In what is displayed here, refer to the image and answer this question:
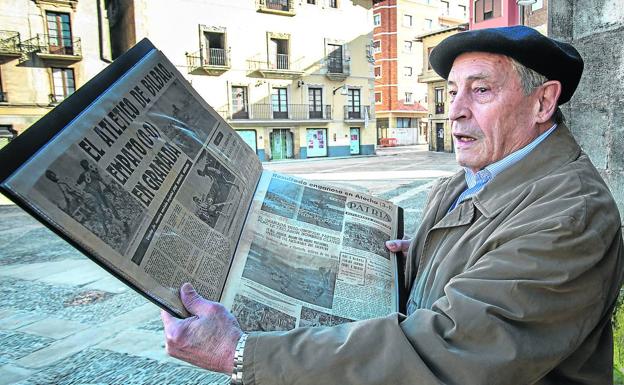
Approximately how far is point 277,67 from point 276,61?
13.9 inches

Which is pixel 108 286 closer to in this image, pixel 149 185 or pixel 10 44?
pixel 149 185

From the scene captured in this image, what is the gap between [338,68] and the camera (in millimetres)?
28719

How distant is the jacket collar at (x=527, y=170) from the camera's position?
1.06m

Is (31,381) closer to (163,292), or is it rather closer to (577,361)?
(163,292)

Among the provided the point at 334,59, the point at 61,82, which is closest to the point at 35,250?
the point at 61,82

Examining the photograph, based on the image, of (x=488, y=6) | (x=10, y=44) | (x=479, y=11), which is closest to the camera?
(x=10, y=44)

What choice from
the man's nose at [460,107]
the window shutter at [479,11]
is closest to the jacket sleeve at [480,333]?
the man's nose at [460,107]

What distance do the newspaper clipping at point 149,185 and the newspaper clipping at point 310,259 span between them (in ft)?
0.19

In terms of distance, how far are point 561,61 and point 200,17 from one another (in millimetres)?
25748

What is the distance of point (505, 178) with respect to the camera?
111 centimetres

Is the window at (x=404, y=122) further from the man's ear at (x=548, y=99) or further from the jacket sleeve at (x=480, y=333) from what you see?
the jacket sleeve at (x=480, y=333)

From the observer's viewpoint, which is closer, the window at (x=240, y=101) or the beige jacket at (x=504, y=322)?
the beige jacket at (x=504, y=322)

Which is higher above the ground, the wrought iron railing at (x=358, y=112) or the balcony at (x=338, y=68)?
the balcony at (x=338, y=68)

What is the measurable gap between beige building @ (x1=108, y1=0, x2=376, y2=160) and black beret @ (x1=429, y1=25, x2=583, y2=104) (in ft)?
75.9
